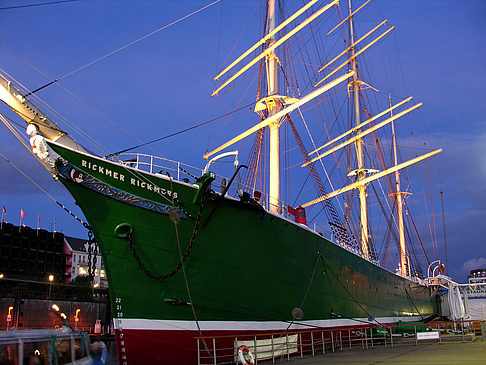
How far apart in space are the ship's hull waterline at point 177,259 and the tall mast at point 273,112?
3.89m

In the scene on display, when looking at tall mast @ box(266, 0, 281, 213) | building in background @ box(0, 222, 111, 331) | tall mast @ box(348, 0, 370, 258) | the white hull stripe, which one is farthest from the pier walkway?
building in background @ box(0, 222, 111, 331)

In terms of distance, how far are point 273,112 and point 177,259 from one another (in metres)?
10.2

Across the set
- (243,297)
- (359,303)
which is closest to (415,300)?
(359,303)

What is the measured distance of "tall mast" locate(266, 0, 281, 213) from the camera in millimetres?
18172

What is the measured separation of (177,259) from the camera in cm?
1151

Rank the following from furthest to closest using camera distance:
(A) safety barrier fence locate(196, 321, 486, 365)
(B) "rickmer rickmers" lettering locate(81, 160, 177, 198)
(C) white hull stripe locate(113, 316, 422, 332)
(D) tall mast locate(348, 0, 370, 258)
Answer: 1. (D) tall mast locate(348, 0, 370, 258)
2. (A) safety barrier fence locate(196, 321, 486, 365)
3. (B) "rickmer rickmers" lettering locate(81, 160, 177, 198)
4. (C) white hull stripe locate(113, 316, 422, 332)

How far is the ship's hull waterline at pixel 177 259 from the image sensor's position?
10875 millimetres

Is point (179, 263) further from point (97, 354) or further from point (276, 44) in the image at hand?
point (276, 44)

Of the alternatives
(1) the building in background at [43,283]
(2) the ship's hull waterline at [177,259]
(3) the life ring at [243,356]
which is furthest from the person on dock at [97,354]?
(1) the building in background at [43,283]

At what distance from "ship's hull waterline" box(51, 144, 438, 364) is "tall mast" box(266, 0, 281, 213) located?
389 centimetres

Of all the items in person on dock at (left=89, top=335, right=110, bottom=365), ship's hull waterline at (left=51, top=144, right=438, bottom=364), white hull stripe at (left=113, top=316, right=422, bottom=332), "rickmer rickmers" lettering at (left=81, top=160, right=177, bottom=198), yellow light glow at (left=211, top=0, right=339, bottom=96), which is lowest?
person on dock at (left=89, top=335, right=110, bottom=365)

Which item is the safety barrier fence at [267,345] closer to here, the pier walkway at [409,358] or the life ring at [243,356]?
the life ring at [243,356]

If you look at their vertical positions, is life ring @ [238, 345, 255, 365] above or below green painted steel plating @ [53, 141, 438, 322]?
below

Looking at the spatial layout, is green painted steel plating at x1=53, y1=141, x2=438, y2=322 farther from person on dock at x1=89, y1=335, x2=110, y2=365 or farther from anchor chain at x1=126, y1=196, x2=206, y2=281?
person on dock at x1=89, y1=335, x2=110, y2=365
